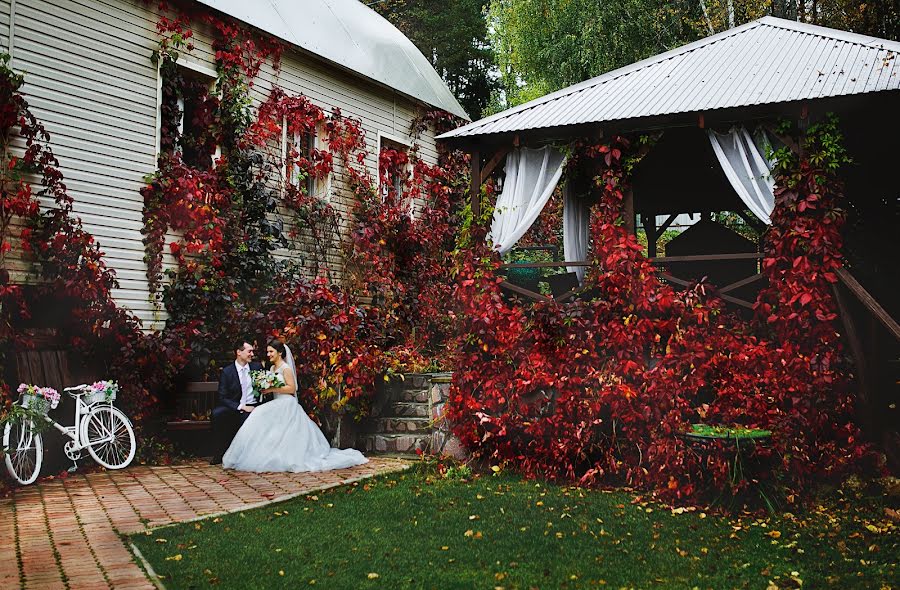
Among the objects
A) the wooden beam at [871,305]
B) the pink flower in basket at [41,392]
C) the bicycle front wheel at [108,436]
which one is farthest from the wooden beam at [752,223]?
the pink flower in basket at [41,392]

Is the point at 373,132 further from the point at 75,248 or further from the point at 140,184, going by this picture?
the point at 75,248

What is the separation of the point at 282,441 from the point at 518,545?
13.2 ft

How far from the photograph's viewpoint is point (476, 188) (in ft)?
32.7

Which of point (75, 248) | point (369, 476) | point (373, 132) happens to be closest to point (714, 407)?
point (369, 476)

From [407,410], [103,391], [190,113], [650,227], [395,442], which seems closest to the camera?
[103,391]

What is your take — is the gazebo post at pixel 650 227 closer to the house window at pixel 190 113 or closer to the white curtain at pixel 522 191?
the white curtain at pixel 522 191

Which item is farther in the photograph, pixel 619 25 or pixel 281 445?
pixel 619 25

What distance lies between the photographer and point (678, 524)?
6.89 m

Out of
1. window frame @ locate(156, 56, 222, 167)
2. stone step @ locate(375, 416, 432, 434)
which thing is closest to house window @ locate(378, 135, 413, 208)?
window frame @ locate(156, 56, 222, 167)

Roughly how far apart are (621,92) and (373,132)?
6.25 m

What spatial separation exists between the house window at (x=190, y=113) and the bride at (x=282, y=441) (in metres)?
3.45

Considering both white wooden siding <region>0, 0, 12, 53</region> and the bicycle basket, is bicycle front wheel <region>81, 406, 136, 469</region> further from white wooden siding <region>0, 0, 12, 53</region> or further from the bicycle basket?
white wooden siding <region>0, 0, 12, 53</region>

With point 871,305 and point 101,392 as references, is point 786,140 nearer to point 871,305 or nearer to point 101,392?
point 871,305

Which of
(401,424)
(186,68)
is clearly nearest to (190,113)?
(186,68)
